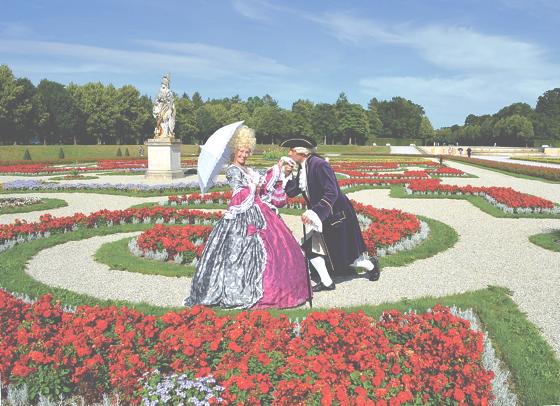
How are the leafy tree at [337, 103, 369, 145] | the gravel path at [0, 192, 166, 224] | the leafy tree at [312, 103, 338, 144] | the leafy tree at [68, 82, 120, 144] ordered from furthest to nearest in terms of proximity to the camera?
the leafy tree at [312, 103, 338, 144] < the leafy tree at [337, 103, 369, 145] < the leafy tree at [68, 82, 120, 144] < the gravel path at [0, 192, 166, 224]

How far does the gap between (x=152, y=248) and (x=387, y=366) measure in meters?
5.72

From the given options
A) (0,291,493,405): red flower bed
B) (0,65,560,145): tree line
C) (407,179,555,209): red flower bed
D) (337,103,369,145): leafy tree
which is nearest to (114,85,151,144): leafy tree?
(0,65,560,145): tree line

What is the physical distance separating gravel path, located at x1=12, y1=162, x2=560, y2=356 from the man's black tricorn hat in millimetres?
2130

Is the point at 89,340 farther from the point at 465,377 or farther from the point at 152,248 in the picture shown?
the point at 152,248

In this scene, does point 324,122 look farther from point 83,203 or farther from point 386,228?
point 386,228

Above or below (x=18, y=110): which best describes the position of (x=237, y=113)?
above

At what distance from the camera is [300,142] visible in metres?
6.51

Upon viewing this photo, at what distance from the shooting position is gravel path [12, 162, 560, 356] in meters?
6.48

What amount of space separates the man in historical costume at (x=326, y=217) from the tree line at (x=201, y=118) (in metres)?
35.9

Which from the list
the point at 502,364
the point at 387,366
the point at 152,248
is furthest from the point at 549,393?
the point at 152,248

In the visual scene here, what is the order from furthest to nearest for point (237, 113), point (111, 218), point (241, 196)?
point (237, 113) < point (111, 218) < point (241, 196)

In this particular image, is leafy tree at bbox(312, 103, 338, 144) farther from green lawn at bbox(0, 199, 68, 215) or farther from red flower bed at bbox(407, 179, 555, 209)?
green lawn at bbox(0, 199, 68, 215)

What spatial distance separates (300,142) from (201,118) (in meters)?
87.7

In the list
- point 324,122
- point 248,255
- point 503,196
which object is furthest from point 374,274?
point 324,122
